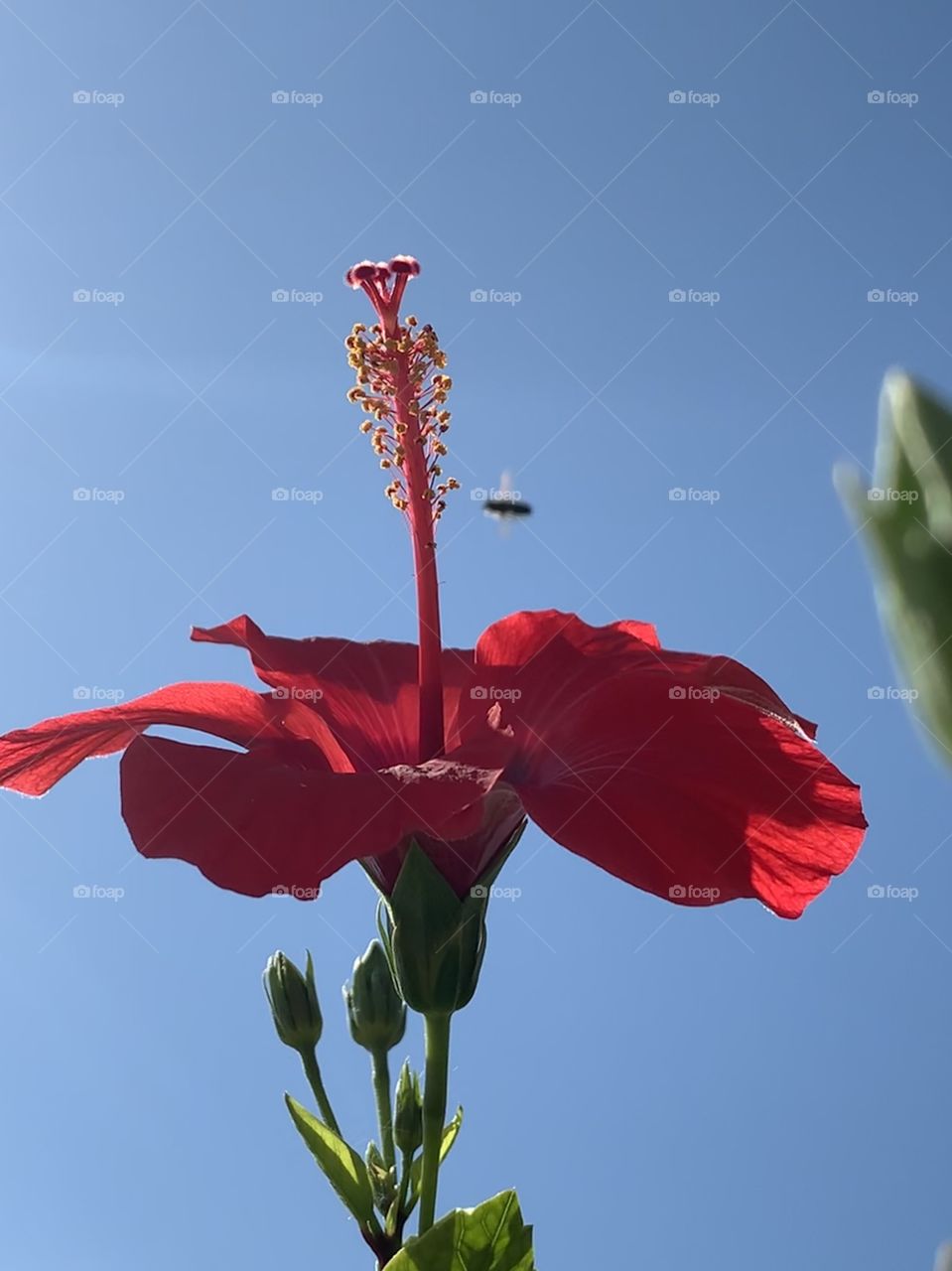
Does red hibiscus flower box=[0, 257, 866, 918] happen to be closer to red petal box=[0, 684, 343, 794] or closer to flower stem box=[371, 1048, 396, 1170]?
red petal box=[0, 684, 343, 794]

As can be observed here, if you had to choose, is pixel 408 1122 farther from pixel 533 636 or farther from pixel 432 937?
pixel 533 636

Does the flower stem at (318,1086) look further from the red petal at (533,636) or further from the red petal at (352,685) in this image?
the red petal at (533,636)

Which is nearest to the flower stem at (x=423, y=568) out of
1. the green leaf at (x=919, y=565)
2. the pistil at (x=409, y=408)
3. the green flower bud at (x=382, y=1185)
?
the pistil at (x=409, y=408)

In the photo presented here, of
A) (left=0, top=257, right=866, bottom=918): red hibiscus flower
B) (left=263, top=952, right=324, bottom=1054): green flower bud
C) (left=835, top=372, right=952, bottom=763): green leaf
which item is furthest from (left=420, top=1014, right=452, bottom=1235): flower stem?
(left=835, top=372, right=952, bottom=763): green leaf

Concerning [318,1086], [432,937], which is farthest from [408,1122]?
[432,937]

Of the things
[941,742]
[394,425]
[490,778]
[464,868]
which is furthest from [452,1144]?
[941,742]
